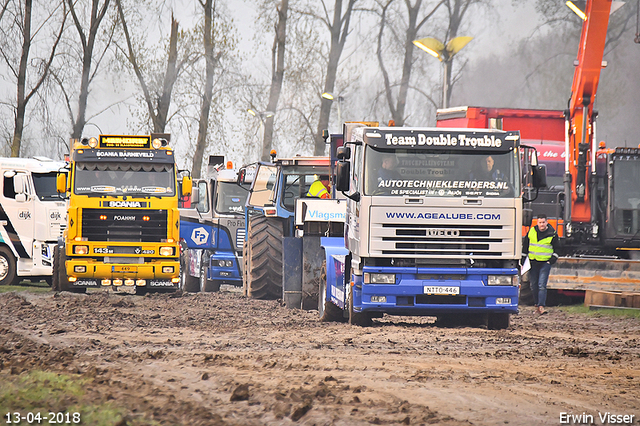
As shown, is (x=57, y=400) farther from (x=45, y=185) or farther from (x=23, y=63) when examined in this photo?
(x=23, y=63)

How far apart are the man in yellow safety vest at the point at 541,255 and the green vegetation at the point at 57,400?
1141 cm

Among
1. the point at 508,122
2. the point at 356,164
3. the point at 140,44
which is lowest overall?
the point at 356,164

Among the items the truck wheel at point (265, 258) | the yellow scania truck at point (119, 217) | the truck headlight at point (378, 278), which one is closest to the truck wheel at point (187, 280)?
the yellow scania truck at point (119, 217)

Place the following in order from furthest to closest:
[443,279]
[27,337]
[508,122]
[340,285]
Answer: [508,122]
[340,285]
[443,279]
[27,337]

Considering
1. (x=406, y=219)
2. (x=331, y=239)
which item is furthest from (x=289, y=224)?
(x=406, y=219)

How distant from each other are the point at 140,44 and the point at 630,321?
26.9m

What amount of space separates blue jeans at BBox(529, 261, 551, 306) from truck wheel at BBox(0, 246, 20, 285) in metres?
12.6

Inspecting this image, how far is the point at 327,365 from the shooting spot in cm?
891

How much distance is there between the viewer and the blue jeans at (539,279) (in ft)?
56.8

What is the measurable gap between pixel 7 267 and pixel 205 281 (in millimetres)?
5054

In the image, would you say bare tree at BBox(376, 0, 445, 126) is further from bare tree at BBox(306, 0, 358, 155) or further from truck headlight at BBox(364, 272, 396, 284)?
truck headlight at BBox(364, 272, 396, 284)

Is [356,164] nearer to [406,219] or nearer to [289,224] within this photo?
[406,219]

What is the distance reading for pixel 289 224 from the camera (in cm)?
1717

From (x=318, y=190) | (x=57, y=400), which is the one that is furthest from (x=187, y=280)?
(x=57, y=400)
